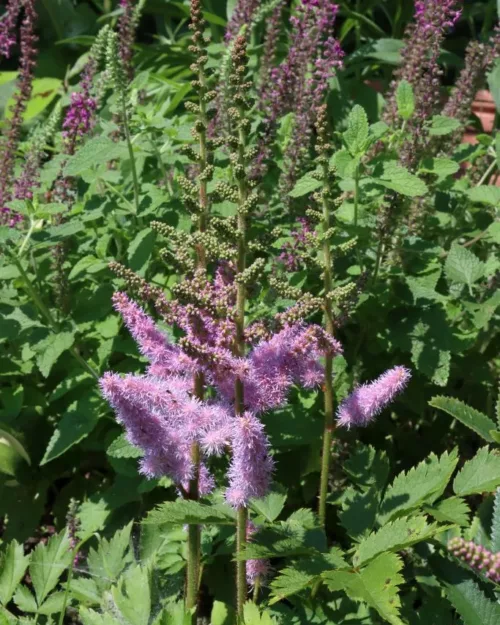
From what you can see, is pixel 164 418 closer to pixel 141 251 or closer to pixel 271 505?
pixel 271 505

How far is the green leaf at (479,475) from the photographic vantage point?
5.30 feet

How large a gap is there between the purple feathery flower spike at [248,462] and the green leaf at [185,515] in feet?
0.13

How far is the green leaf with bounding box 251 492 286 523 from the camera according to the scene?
1.75m

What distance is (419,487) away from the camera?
5.36ft

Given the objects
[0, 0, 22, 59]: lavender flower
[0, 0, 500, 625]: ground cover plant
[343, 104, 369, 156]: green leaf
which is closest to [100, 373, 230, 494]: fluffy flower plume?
[0, 0, 500, 625]: ground cover plant

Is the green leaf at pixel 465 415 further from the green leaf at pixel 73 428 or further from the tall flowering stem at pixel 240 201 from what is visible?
the green leaf at pixel 73 428

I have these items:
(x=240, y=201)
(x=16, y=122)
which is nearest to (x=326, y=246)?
(x=240, y=201)

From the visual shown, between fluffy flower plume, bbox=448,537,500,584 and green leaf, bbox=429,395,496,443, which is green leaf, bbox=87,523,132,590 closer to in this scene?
green leaf, bbox=429,395,496,443

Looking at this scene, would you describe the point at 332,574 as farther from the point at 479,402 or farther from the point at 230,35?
the point at 230,35

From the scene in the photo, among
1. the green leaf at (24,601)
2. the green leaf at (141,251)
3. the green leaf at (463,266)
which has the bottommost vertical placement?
the green leaf at (24,601)

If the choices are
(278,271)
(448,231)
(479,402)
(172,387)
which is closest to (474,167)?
(448,231)

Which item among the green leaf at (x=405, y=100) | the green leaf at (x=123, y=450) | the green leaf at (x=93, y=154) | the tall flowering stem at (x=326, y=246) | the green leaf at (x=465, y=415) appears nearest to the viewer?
the tall flowering stem at (x=326, y=246)

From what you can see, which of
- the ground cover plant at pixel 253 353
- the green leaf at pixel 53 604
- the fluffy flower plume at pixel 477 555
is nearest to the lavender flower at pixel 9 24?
the ground cover plant at pixel 253 353

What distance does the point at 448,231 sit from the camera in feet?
9.00
